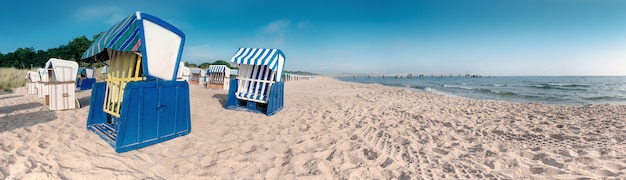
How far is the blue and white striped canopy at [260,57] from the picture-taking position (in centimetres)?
616

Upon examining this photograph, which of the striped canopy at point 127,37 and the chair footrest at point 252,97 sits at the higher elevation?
the striped canopy at point 127,37

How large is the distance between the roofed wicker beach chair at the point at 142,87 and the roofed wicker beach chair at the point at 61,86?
3.14 m

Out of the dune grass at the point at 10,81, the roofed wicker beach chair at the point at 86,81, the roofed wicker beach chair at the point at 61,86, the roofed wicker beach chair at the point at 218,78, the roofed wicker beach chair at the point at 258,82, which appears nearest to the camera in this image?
the roofed wicker beach chair at the point at 61,86

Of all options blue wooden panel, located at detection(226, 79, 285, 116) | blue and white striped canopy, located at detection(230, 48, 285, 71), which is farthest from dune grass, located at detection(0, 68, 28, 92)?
blue and white striped canopy, located at detection(230, 48, 285, 71)

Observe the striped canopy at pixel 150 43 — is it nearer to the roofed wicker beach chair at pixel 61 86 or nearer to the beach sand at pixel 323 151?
the beach sand at pixel 323 151

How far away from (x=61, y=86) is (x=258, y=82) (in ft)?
16.6

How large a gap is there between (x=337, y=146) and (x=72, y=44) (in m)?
51.0

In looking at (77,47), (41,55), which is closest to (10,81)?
(77,47)

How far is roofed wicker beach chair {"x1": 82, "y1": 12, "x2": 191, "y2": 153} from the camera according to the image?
321 centimetres

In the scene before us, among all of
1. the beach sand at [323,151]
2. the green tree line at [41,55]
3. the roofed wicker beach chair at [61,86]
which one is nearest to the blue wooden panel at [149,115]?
the beach sand at [323,151]

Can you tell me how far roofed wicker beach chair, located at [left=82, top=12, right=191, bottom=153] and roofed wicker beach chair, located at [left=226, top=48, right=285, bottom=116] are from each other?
94.9 inches

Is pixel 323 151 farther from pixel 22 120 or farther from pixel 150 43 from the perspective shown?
pixel 22 120

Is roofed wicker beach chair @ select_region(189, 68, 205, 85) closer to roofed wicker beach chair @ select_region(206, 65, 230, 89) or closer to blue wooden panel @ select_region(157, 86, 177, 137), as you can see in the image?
roofed wicker beach chair @ select_region(206, 65, 230, 89)

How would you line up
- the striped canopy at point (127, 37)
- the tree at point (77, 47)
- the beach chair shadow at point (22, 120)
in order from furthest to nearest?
the tree at point (77, 47) < the beach chair shadow at point (22, 120) < the striped canopy at point (127, 37)
